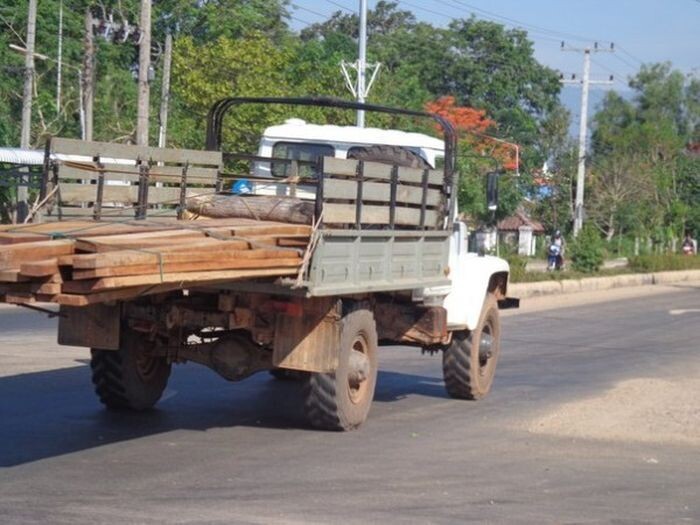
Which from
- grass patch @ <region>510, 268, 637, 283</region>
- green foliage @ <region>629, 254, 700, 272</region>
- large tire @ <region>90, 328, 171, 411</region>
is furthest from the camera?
green foliage @ <region>629, 254, 700, 272</region>

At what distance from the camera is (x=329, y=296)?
9.87 metres

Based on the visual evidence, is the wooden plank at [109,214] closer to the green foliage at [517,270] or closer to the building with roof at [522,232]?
the green foliage at [517,270]

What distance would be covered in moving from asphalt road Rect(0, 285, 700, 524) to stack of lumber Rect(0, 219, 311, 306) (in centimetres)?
118

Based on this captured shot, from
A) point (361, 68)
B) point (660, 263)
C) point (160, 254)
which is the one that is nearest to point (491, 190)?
point (160, 254)

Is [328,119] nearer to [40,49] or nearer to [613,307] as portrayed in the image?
[613,307]

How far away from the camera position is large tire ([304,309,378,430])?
1034 centimetres

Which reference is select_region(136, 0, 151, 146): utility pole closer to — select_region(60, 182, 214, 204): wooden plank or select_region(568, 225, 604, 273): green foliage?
select_region(60, 182, 214, 204): wooden plank

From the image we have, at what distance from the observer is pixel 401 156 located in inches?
485

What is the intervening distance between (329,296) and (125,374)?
6.75 feet

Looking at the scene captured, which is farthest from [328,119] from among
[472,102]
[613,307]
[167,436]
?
[472,102]

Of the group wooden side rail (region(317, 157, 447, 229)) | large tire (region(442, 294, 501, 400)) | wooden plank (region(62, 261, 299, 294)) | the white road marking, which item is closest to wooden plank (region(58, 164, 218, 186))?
wooden side rail (region(317, 157, 447, 229))

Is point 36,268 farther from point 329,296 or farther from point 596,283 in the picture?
point 596,283

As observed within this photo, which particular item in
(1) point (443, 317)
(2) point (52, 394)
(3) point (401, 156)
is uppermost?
(3) point (401, 156)

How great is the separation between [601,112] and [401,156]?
8584 cm
